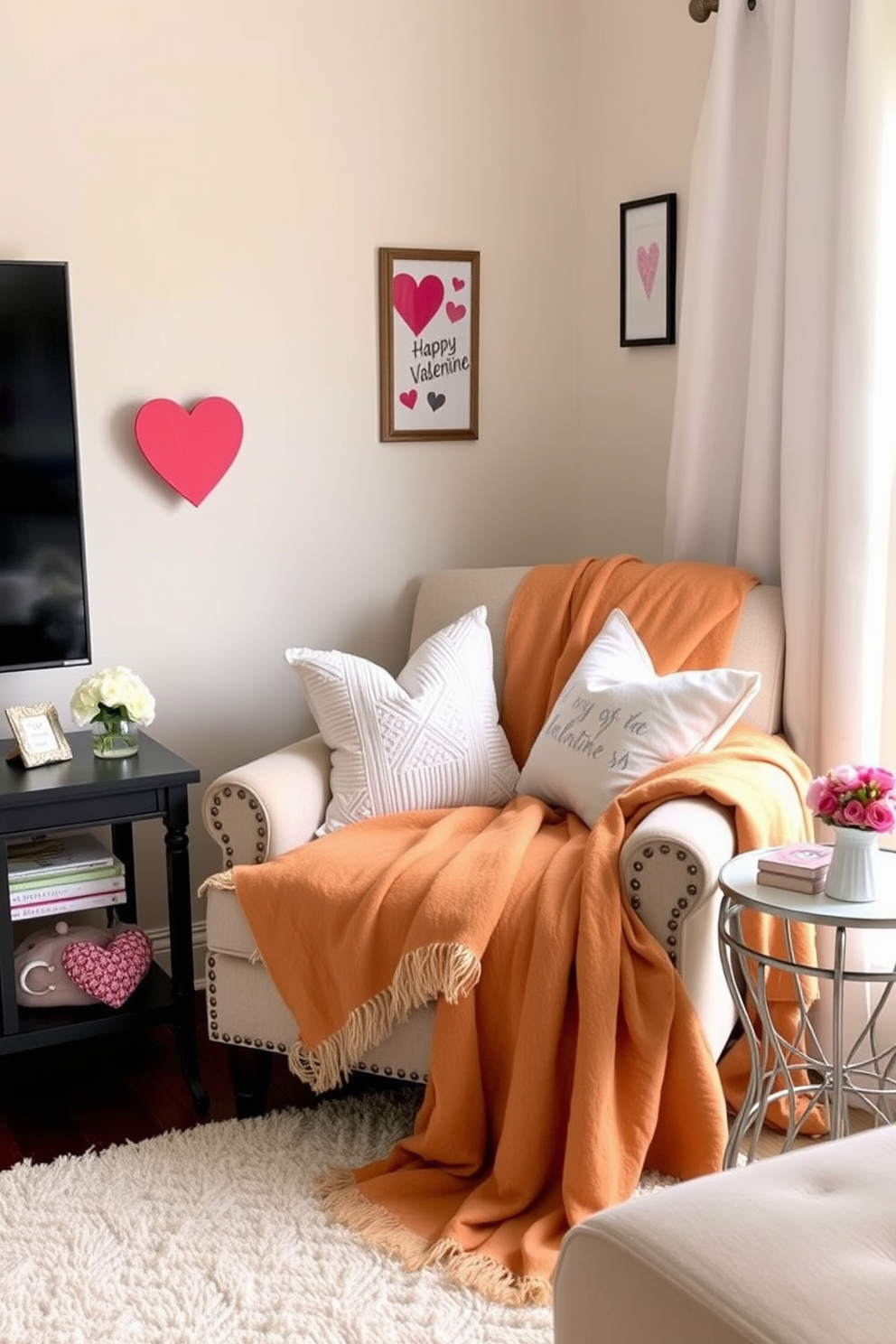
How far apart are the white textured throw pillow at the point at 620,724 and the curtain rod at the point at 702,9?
139 cm

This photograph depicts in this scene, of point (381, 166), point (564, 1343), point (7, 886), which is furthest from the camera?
point (381, 166)

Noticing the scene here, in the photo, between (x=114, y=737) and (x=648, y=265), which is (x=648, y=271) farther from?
(x=114, y=737)

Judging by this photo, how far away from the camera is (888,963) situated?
271cm

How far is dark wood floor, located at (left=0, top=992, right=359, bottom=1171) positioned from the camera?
8.75ft

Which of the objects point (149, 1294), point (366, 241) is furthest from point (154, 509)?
point (149, 1294)

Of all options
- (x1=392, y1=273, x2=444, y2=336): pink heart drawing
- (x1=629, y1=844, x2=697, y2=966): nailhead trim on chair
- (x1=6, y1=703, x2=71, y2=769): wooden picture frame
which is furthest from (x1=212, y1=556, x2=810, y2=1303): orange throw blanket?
(x1=392, y1=273, x2=444, y2=336): pink heart drawing

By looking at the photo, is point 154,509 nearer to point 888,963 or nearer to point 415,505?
point 415,505

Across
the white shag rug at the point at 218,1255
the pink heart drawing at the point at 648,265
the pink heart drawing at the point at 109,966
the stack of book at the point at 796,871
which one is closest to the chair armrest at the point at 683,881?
the stack of book at the point at 796,871

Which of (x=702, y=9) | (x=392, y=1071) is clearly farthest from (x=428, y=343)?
(x=392, y=1071)

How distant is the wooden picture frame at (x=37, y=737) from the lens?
2775mm

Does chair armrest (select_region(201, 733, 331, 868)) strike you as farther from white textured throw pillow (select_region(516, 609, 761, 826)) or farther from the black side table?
white textured throw pillow (select_region(516, 609, 761, 826))

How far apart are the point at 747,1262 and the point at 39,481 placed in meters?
2.13

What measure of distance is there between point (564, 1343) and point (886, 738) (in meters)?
1.66

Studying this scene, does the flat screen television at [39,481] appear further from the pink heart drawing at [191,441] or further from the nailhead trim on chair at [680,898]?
the nailhead trim on chair at [680,898]
